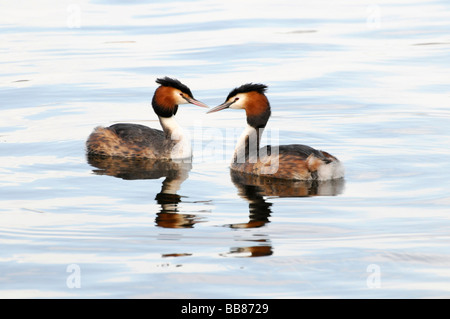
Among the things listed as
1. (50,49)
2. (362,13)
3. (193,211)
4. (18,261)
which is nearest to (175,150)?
(193,211)

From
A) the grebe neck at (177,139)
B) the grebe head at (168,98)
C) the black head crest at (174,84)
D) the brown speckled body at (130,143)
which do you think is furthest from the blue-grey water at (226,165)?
the black head crest at (174,84)

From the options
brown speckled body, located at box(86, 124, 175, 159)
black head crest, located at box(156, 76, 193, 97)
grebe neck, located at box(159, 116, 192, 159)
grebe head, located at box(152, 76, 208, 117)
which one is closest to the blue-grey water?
grebe neck, located at box(159, 116, 192, 159)

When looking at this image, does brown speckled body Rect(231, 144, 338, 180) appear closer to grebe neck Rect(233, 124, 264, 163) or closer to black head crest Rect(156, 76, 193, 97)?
grebe neck Rect(233, 124, 264, 163)

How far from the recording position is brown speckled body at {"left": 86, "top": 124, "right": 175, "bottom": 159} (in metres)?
10.6

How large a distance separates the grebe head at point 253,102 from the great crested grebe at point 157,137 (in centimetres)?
76

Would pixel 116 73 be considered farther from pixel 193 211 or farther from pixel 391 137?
pixel 193 211

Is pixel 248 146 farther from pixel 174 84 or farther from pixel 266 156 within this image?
pixel 174 84

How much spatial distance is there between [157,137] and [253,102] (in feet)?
4.62

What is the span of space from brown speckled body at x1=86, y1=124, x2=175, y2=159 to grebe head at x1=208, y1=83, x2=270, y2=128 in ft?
3.53

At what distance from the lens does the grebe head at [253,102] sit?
9.92 m

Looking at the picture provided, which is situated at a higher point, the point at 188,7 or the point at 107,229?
the point at 188,7

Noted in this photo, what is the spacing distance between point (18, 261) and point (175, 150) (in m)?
4.05

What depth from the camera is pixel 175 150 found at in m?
10.6

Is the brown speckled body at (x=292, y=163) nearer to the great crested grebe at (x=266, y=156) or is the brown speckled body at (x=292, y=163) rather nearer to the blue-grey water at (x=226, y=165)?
the great crested grebe at (x=266, y=156)
